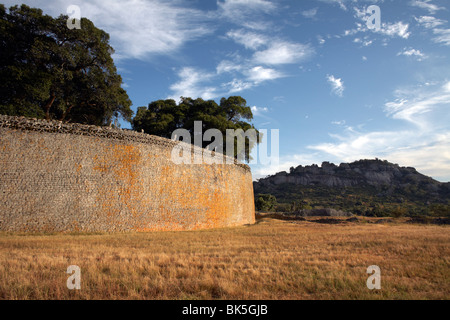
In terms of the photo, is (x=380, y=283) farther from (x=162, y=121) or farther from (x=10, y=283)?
(x=162, y=121)

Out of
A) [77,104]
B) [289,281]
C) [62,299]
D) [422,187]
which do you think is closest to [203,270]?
[289,281]

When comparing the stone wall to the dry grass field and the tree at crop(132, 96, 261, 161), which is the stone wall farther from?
the tree at crop(132, 96, 261, 161)

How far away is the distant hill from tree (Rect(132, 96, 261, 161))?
30.5m

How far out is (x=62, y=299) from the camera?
4406 mm

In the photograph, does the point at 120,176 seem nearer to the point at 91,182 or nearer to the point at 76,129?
the point at 91,182

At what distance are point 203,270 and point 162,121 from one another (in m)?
30.1

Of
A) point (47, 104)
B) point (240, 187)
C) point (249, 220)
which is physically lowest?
point (249, 220)

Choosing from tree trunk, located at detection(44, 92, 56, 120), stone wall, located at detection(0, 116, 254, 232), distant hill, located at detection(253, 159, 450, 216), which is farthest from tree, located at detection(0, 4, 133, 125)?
distant hill, located at detection(253, 159, 450, 216)

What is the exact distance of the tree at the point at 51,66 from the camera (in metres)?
Result: 19.2

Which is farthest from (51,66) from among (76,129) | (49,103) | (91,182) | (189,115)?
(189,115)

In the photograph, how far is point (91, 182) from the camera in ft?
52.4

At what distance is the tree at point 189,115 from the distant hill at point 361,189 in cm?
3048

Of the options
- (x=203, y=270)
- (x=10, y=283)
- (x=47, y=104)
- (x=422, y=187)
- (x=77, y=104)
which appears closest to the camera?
(x=10, y=283)

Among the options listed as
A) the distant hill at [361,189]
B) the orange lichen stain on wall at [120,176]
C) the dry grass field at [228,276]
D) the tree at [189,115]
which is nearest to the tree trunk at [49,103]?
the orange lichen stain on wall at [120,176]
